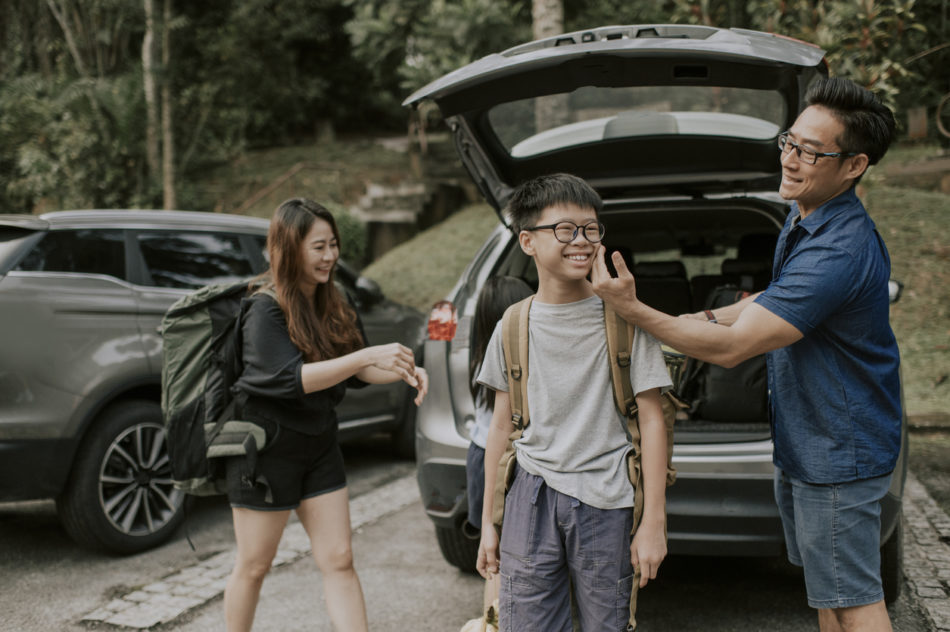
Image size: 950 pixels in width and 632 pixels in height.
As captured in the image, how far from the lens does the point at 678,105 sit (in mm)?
3449

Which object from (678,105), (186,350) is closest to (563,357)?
(186,350)

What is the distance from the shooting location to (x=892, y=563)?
3.25 m

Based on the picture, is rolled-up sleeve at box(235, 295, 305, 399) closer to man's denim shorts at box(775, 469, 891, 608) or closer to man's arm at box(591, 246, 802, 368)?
man's arm at box(591, 246, 802, 368)

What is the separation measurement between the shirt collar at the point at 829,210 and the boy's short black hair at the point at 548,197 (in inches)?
21.6

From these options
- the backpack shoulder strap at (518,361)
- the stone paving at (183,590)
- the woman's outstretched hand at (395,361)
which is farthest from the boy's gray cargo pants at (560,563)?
the stone paving at (183,590)

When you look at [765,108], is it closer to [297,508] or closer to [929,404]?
[297,508]

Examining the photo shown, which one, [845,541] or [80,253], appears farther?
[80,253]

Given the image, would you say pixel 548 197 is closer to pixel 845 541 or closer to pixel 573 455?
pixel 573 455

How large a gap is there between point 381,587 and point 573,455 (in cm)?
205

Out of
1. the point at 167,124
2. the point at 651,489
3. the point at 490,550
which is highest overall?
the point at 167,124

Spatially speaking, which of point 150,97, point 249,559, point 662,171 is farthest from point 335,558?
point 150,97

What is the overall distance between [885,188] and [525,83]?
9626mm

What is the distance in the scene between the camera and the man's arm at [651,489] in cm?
206

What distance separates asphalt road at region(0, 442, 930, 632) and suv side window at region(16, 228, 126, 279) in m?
1.52
